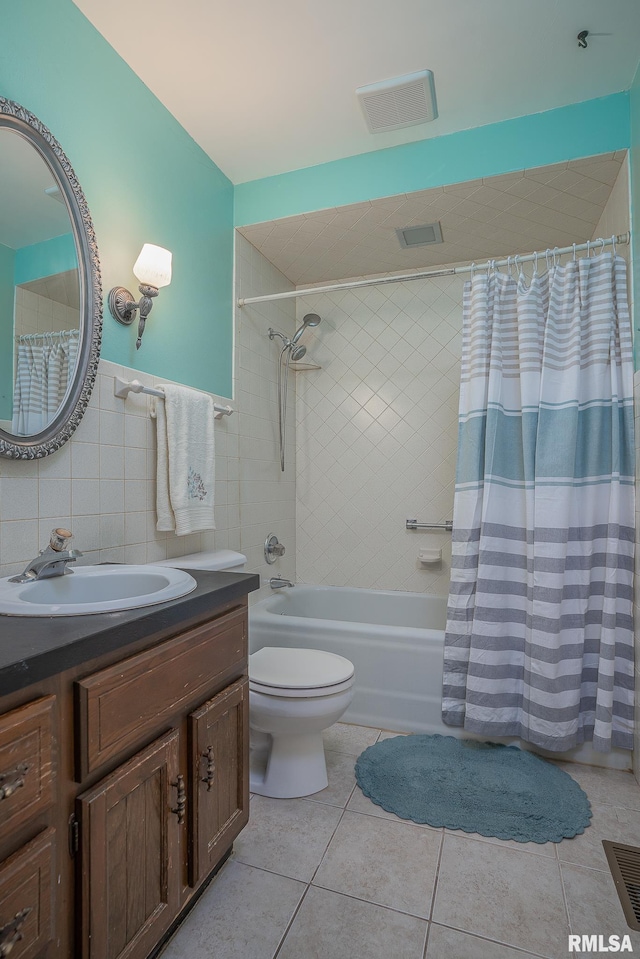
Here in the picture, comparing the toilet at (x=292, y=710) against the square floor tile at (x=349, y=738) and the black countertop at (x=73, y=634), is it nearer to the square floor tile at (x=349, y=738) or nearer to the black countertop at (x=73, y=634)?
the square floor tile at (x=349, y=738)

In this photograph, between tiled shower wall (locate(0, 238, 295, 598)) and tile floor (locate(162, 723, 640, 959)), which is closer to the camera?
tile floor (locate(162, 723, 640, 959))

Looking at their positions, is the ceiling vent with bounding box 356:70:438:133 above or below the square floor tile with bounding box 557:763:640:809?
above

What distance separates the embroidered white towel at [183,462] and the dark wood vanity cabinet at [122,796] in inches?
25.1

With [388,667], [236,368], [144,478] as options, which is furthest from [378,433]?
[144,478]

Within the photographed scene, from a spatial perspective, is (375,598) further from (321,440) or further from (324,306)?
(324,306)

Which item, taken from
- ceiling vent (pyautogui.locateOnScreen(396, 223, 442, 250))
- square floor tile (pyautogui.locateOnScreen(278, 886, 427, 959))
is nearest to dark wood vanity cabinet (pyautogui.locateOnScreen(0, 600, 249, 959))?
square floor tile (pyautogui.locateOnScreen(278, 886, 427, 959))

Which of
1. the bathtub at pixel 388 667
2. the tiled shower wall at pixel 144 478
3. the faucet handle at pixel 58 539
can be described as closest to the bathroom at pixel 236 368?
the tiled shower wall at pixel 144 478

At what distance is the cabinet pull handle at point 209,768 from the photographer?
1233 mm

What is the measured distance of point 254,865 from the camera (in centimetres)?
146

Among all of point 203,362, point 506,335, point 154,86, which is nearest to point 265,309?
point 203,362

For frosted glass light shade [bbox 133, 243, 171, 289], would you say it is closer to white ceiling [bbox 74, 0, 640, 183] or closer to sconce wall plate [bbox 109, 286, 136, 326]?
sconce wall plate [bbox 109, 286, 136, 326]

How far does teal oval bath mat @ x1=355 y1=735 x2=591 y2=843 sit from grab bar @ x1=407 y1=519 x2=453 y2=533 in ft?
3.63

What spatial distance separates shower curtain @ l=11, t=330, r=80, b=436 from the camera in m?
1.38

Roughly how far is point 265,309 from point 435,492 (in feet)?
4.56
